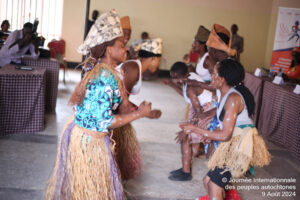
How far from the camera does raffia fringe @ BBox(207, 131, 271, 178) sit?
7.98 ft

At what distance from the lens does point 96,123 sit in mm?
2256

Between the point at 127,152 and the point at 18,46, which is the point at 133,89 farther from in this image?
the point at 18,46

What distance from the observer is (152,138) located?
4836 millimetres

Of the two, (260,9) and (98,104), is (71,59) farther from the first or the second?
(98,104)

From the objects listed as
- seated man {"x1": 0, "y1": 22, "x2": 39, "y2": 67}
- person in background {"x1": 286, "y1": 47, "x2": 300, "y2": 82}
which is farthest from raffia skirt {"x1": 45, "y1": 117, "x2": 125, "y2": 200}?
person in background {"x1": 286, "y1": 47, "x2": 300, "y2": 82}

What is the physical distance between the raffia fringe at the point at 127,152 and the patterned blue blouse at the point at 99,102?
27.8 inches

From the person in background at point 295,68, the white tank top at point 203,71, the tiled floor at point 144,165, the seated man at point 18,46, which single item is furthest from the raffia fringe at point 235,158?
the person in background at point 295,68

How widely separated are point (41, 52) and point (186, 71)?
3.04 meters

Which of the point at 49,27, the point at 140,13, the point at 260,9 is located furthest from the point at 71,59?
the point at 260,9

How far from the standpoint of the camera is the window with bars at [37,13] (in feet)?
33.7

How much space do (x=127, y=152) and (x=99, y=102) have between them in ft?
3.08

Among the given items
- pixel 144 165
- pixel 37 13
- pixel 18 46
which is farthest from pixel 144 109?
pixel 37 13

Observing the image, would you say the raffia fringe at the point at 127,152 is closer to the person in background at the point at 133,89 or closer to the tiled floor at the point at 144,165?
the person in background at the point at 133,89

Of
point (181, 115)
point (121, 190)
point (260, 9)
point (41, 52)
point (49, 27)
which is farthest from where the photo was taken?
point (260, 9)
